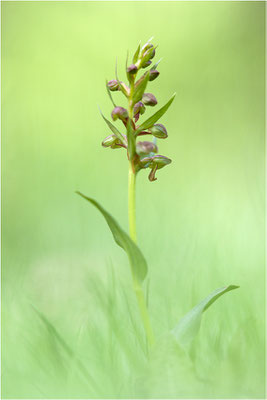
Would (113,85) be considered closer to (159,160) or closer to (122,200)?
(159,160)

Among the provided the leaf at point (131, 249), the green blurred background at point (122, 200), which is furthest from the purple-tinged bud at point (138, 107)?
the green blurred background at point (122, 200)

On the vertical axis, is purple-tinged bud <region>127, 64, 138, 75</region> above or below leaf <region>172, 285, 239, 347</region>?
above

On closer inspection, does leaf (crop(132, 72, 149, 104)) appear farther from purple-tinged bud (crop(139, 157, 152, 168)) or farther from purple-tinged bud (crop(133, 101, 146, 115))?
purple-tinged bud (crop(139, 157, 152, 168))

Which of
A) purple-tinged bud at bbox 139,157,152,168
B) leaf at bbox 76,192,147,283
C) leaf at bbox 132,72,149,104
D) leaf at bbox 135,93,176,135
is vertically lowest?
leaf at bbox 76,192,147,283

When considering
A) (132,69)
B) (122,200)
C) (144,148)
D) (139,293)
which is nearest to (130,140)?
(144,148)

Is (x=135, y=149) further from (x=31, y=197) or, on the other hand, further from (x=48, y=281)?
(x=31, y=197)

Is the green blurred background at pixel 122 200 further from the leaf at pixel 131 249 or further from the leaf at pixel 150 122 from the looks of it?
the leaf at pixel 150 122

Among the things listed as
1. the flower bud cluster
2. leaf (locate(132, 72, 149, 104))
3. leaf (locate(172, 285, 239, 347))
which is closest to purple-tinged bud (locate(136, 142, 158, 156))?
the flower bud cluster
